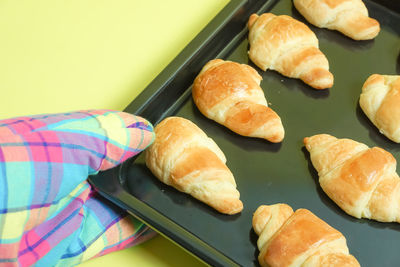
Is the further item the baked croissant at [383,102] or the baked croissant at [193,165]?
the baked croissant at [383,102]

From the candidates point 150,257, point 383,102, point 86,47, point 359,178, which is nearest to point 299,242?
point 359,178

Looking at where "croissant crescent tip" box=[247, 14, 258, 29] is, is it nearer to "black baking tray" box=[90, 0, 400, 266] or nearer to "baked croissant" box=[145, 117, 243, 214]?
"black baking tray" box=[90, 0, 400, 266]

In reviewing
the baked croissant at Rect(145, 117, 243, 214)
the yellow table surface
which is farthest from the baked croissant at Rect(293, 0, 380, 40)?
the baked croissant at Rect(145, 117, 243, 214)

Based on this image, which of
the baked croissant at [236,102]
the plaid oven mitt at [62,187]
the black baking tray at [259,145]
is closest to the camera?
the plaid oven mitt at [62,187]

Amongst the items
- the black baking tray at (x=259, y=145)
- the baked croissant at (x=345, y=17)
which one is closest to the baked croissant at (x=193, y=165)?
the black baking tray at (x=259, y=145)

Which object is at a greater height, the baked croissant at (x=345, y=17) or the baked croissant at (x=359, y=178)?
the baked croissant at (x=345, y=17)

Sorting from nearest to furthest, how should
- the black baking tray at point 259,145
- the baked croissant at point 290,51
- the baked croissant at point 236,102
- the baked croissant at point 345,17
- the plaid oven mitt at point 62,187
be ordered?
1. the plaid oven mitt at point 62,187
2. the black baking tray at point 259,145
3. the baked croissant at point 236,102
4. the baked croissant at point 290,51
5. the baked croissant at point 345,17

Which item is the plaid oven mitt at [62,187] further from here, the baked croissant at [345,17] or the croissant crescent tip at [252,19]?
the baked croissant at [345,17]

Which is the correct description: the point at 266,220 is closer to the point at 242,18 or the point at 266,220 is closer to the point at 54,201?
the point at 54,201
